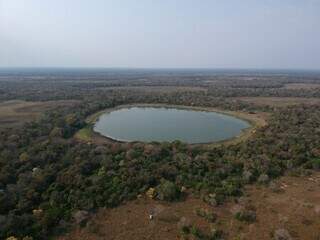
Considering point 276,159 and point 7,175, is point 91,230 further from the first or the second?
point 276,159

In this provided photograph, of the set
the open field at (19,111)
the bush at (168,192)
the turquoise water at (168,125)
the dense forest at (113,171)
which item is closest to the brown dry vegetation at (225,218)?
the bush at (168,192)

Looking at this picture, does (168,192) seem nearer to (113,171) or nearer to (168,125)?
(113,171)

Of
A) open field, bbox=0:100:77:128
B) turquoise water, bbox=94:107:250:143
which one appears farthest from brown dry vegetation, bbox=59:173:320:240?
open field, bbox=0:100:77:128

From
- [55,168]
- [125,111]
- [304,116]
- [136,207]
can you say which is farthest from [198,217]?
[125,111]

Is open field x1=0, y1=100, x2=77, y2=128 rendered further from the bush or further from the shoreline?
the bush

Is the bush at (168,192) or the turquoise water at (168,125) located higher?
the bush at (168,192)

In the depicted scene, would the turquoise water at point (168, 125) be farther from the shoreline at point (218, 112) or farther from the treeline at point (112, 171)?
the treeline at point (112, 171)
